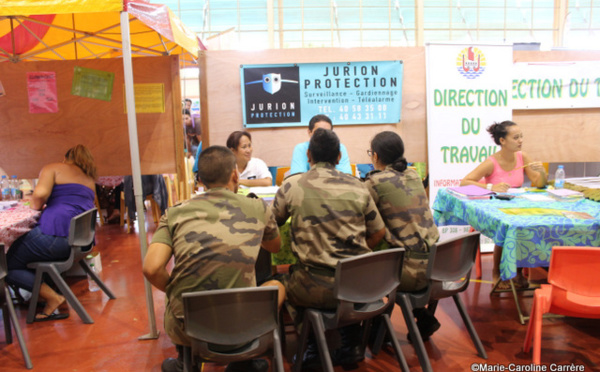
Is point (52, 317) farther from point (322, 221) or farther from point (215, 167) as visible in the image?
point (322, 221)

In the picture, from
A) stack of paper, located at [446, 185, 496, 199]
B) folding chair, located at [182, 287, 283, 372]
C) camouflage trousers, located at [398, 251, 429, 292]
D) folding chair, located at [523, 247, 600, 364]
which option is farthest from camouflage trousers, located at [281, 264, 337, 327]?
stack of paper, located at [446, 185, 496, 199]

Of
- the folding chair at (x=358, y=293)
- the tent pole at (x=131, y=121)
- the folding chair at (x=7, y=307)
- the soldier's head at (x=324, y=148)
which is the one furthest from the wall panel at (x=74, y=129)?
the folding chair at (x=358, y=293)

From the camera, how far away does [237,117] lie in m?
4.54

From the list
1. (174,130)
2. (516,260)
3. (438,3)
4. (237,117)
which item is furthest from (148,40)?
(438,3)

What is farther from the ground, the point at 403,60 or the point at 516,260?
the point at 403,60

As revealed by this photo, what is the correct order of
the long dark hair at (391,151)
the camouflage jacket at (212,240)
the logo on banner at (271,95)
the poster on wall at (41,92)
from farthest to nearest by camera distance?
the logo on banner at (271,95) → the poster on wall at (41,92) → the long dark hair at (391,151) → the camouflage jacket at (212,240)

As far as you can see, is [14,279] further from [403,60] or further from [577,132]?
[577,132]

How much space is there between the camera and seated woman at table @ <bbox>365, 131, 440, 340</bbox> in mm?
2445

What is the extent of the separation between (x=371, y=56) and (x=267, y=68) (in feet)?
3.36

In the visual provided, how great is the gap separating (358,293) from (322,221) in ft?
1.21

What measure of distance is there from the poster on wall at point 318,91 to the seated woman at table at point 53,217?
1604 millimetres

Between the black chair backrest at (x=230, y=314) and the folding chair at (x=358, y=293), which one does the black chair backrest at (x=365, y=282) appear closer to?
the folding chair at (x=358, y=293)

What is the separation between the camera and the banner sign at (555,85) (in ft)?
15.5

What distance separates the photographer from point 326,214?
2172mm
